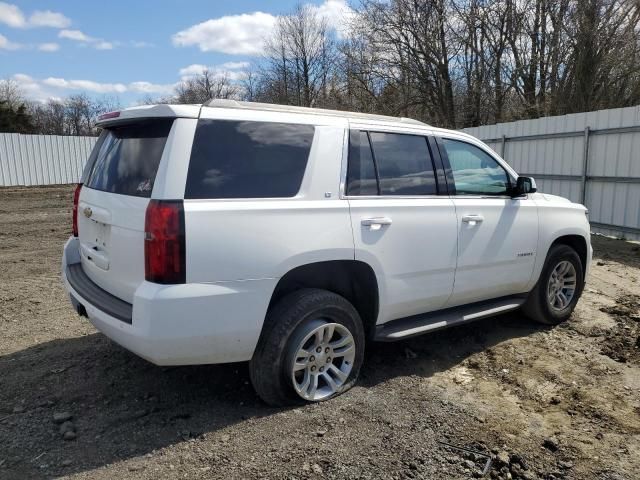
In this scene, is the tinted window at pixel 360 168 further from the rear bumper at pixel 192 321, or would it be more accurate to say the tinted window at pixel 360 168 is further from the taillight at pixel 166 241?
the taillight at pixel 166 241

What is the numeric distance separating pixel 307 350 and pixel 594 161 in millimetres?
9746

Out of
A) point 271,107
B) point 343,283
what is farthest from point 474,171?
point 271,107

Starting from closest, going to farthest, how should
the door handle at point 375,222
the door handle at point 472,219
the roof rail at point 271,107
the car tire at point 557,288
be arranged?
the roof rail at point 271,107 < the door handle at point 375,222 < the door handle at point 472,219 < the car tire at point 557,288

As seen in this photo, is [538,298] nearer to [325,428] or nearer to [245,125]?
[325,428]

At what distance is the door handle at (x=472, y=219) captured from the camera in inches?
167

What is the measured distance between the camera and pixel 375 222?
3.63m

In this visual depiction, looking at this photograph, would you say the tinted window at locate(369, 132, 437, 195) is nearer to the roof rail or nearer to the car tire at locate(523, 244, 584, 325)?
the roof rail

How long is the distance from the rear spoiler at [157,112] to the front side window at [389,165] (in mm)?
1168

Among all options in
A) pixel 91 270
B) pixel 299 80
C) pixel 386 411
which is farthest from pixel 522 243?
pixel 299 80

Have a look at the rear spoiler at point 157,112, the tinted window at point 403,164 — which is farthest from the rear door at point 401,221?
→ the rear spoiler at point 157,112

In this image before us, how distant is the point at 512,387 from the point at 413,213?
1.54 m

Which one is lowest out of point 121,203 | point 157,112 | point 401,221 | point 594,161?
point 401,221

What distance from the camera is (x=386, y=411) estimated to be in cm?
351

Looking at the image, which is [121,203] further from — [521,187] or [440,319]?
[521,187]
